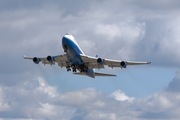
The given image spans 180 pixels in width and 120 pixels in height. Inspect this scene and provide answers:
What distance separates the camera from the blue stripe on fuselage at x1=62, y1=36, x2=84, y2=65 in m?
82.6

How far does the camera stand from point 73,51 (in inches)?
3297

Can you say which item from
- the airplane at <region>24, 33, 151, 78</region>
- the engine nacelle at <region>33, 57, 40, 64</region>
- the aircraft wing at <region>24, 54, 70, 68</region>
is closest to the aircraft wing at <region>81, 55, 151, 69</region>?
the airplane at <region>24, 33, 151, 78</region>

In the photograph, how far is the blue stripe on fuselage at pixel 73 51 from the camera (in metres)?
82.6

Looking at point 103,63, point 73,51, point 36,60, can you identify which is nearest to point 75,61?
point 73,51

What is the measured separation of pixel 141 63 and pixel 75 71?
15.3 m

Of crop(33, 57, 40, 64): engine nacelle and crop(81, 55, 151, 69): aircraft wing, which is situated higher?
crop(33, 57, 40, 64): engine nacelle

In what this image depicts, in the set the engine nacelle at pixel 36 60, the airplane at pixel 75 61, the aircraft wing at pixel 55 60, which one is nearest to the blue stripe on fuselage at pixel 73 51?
the airplane at pixel 75 61

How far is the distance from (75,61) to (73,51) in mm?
3787

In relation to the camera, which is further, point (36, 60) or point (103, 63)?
point (36, 60)

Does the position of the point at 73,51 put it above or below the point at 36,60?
below

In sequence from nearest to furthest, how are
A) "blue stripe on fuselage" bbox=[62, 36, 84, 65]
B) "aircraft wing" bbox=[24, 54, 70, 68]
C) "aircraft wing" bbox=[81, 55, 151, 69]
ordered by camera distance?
1. "blue stripe on fuselage" bbox=[62, 36, 84, 65]
2. "aircraft wing" bbox=[81, 55, 151, 69]
3. "aircraft wing" bbox=[24, 54, 70, 68]

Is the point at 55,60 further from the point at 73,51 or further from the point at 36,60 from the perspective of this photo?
the point at 73,51

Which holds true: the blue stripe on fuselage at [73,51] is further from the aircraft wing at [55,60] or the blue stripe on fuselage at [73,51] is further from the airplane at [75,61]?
the aircraft wing at [55,60]

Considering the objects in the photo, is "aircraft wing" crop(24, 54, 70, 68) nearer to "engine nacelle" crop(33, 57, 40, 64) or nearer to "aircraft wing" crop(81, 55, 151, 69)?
"engine nacelle" crop(33, 57, 40, 64)
